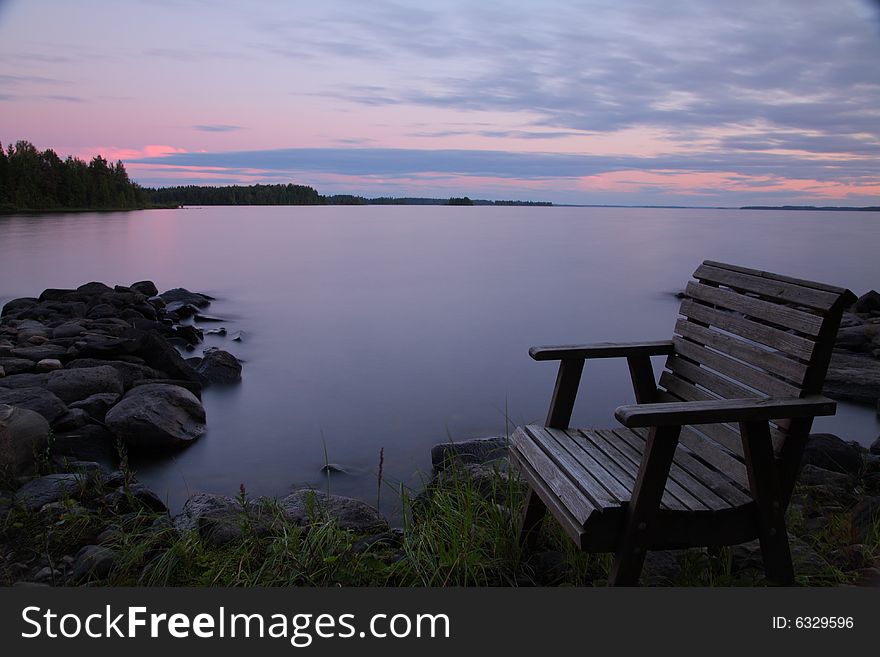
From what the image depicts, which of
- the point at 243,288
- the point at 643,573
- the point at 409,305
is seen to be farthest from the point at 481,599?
the point at 243,288

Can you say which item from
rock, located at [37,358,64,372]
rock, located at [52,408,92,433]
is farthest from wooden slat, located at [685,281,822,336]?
rock, located at [37,358,64,372]

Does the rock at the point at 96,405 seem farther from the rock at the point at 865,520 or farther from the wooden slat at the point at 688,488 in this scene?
the rock at the point at 865,520

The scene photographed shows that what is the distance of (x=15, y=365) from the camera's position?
847 cm

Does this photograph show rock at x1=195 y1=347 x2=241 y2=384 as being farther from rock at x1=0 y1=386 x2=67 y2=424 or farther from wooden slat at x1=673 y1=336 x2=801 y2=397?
wooden slat at x1=673 y1=336 x2=801 y2=397

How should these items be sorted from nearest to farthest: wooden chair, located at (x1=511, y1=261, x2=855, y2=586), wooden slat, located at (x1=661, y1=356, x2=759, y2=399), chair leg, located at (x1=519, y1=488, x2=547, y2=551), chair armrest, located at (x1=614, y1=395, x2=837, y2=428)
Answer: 1. chair armrest, located at (x1=614, y1=395, x2=837, y2=428)
2. wooden chair, located at (x1=511, y1=261, x2=855, y2=586)
3. wooden slat, located at (x1=661, y1=356, x2=759, y2=399)
4. chair leg, located at (x1=519, y1=488, x2=547, y2=551)

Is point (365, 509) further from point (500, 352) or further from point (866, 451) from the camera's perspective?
point (500, 352)

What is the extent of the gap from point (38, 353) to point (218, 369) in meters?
2.25

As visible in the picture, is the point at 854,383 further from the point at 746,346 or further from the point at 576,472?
the point at 576,472

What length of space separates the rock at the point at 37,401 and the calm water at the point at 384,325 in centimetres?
92

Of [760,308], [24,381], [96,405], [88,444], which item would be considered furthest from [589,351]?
[24,381]

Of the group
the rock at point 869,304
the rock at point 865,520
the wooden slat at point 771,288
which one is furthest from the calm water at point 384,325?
the rock at point 869,304

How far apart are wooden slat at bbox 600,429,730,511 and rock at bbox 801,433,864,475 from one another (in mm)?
2831

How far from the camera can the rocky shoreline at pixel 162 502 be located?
11.9ft

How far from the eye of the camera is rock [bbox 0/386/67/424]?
6.30 m
